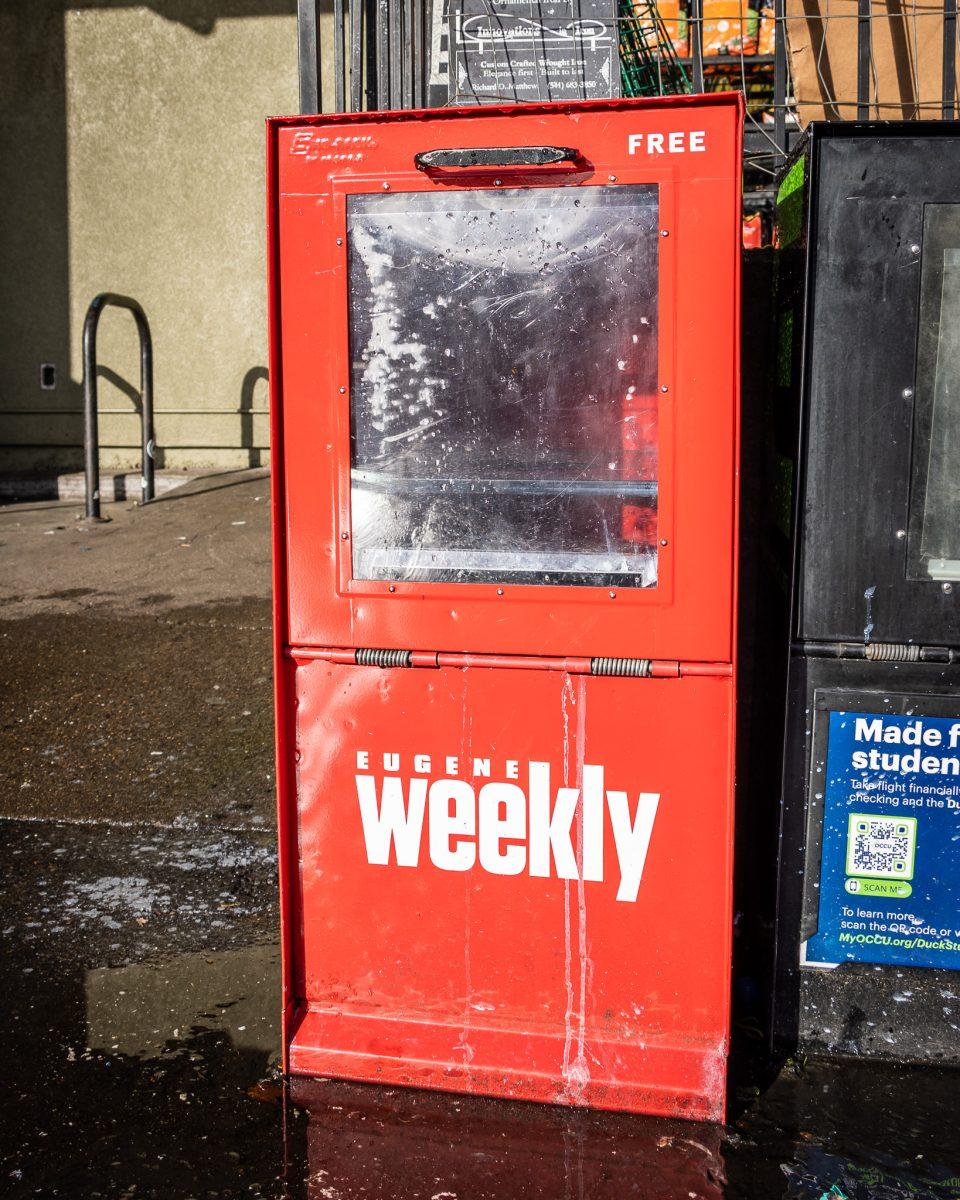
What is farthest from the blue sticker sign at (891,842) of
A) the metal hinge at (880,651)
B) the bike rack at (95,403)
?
the bike rack at (95,403)

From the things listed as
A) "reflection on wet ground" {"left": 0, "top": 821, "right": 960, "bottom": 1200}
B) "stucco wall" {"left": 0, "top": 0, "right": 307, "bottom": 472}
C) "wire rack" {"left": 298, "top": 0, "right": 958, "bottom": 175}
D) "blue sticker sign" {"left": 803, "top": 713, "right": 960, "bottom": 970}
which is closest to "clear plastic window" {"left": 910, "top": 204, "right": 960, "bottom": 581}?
"blue sticker sign" {"left": 803, "top": 713, "right": 960, "bottom": 970}

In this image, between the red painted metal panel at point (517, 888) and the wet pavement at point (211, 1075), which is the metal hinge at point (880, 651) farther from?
the wet pavement at point (211, 1075)

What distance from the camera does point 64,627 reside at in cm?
568

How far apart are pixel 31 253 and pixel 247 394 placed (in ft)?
6.61

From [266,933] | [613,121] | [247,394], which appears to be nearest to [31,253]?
[247,394]

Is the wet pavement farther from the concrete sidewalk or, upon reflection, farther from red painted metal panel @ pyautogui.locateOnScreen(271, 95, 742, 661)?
red painted metal panel @ pyautogui.locateOnScreen(271, 95, 742, 661)

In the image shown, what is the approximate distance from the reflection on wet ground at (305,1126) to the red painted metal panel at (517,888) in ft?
0.37

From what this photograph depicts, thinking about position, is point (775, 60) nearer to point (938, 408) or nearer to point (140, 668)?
point (938, 408)

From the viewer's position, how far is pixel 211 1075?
2717 mm

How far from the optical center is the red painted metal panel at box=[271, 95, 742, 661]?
2.32 meters

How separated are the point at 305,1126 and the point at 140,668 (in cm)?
301

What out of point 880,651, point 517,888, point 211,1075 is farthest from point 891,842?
point 211,1075

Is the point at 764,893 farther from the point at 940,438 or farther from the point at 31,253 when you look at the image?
the point at 31,253

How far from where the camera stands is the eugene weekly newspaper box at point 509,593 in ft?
7.78
